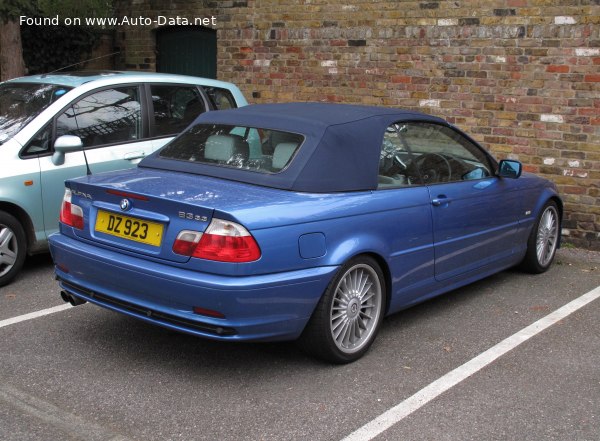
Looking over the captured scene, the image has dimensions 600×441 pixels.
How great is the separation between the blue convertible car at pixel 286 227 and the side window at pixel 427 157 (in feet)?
0.05

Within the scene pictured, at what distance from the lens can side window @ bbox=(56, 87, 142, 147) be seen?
6.57 m

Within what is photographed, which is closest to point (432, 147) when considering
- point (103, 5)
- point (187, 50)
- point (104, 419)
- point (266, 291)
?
point (266, 291)

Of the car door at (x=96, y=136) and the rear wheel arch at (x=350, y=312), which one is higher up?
the car door at (x=96, y=136)

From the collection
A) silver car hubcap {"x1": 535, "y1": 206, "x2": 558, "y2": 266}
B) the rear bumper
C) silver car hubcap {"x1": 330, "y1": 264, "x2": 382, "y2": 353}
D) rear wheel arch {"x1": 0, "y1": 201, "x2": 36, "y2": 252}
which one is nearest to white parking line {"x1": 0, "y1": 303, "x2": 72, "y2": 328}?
rear wheel arch {"x1": 0, "y1": 201, "x2": 36, "y2": 252}

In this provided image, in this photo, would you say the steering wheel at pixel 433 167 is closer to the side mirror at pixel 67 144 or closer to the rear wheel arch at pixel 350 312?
the rear wheel arch at pixel 350 312

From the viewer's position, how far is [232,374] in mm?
4473

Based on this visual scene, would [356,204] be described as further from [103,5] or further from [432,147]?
[103,5]

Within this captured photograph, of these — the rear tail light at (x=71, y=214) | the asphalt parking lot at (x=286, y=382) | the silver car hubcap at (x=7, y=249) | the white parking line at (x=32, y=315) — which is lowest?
the white parking line at (x=32, y=315)

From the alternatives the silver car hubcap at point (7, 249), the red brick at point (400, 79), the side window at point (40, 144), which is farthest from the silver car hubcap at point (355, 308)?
the red brick at point (400, 79)

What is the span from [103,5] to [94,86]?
569 centimetres

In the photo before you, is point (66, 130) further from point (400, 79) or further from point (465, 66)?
point (465, 66)

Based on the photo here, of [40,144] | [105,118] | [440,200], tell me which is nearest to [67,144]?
[40,144]

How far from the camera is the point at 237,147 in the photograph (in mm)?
5027

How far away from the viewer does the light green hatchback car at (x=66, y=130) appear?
20.1 ft
